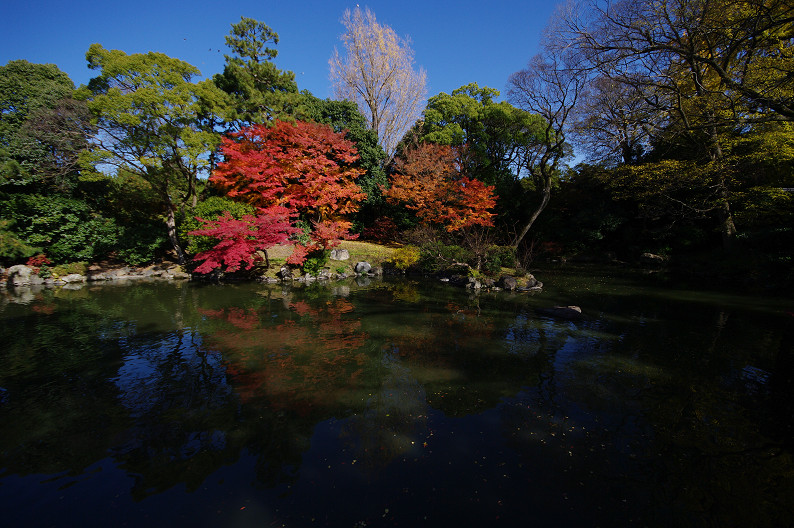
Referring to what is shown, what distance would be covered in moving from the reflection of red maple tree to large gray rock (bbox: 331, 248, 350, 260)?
7.33 m

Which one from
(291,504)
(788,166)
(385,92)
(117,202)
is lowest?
(291,504)

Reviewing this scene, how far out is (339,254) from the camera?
54.5ft

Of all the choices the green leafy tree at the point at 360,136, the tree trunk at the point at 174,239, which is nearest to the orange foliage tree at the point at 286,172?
the tree trunk at the point at 174,239

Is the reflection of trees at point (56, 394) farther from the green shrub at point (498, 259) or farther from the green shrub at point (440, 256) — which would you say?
the green shrub at point (498, 259)

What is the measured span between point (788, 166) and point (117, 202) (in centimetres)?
3097

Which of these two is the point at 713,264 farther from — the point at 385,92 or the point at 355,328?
the point at 385,92

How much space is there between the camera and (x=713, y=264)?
15.3m

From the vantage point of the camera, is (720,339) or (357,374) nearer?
(357,374)

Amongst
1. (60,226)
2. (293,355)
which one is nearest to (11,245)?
(60,226)

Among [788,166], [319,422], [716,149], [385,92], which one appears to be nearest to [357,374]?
[319,422]

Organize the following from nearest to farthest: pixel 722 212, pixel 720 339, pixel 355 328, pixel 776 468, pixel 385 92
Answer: pixel 776 468, pixel 720 339, pixel 355 328, pixel 722 212, pixel 385 92

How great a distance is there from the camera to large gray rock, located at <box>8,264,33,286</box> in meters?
12.4

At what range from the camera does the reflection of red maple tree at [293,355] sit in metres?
4.95

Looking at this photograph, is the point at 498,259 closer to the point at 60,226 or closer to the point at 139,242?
the point at 139,242
